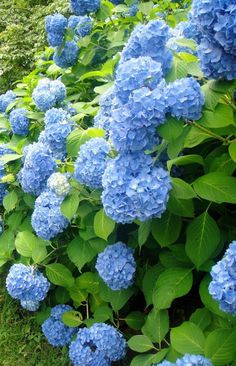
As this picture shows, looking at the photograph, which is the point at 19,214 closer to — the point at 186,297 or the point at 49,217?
the point at 49,217

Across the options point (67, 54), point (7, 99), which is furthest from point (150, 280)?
point (7, 99)

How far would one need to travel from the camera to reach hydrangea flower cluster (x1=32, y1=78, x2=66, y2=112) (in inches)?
110

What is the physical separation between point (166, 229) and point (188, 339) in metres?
0.41

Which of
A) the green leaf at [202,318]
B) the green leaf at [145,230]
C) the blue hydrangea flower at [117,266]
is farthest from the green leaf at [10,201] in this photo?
the green leaf at [202,318]

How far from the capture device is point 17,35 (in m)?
7.88

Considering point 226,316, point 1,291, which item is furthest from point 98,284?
point 1,291

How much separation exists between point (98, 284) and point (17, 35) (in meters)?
6.29

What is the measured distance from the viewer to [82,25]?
300 centimetres

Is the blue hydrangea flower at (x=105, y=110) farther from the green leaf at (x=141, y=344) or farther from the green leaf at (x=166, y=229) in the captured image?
the green leaf at (x=141, y=344)

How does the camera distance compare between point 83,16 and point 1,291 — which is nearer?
point 83,16

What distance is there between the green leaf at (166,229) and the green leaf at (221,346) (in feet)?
1.29

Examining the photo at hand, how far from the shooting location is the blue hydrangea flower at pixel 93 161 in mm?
1900

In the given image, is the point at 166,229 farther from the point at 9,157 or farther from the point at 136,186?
the point at 9,157

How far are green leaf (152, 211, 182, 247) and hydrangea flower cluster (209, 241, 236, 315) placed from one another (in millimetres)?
495
